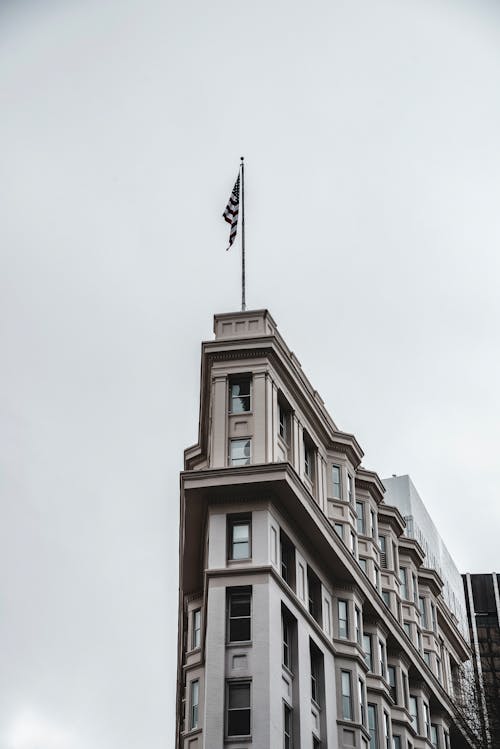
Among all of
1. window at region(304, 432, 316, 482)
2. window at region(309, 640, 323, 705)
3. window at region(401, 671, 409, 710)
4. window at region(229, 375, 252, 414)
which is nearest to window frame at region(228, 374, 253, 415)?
window at region(229, 375, 252, 414)

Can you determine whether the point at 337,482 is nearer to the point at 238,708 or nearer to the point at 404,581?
the point at 404,581

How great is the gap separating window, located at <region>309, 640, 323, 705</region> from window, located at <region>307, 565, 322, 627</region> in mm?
1543

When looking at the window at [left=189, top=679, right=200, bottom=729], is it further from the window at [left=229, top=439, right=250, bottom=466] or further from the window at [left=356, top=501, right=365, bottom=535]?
the window at [left=356, top=501, right=365, bottom=535]

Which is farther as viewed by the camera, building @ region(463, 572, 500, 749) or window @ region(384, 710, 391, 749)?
building @ region(463, 572, 500, 749)

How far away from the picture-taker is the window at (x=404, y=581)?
241 ft

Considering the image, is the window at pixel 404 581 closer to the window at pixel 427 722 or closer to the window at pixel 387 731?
the window at pixel 427 722

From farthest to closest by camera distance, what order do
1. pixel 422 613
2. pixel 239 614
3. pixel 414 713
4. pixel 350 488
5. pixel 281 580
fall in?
1. pixel 422 613
2. pixel 414 713
3. pixel 350 488
4. pixel 281 580
5. pixel 239 614

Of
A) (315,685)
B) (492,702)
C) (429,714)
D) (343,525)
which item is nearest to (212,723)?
(315,685)

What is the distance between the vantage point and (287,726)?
4912 cm

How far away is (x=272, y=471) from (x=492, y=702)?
20.7 metres

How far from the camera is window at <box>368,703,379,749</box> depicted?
193 feet

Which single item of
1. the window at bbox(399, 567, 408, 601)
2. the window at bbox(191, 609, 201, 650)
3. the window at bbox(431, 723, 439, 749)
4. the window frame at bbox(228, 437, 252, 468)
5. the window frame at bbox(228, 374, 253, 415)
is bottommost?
the window at bbox(431, 723, 439, 749)

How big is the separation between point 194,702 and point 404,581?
20.2m

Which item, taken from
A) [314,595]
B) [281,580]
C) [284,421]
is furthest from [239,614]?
[284,421]
